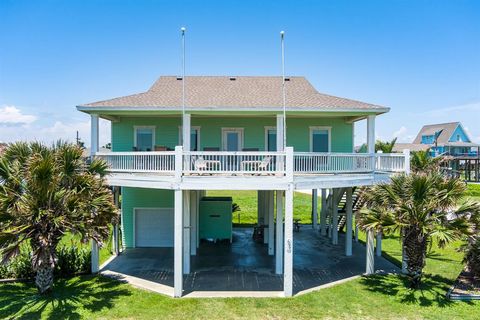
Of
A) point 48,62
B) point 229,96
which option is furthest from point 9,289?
point 48,62

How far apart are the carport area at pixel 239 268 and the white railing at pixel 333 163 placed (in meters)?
4.19

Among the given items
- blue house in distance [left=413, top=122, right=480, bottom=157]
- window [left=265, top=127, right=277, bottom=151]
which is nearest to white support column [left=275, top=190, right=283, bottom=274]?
window [left=265, top=127, right=277, bottom=151]

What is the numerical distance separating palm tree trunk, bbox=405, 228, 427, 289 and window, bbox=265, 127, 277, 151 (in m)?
7.76

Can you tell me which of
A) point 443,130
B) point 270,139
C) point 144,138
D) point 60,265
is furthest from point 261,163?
point 443,130

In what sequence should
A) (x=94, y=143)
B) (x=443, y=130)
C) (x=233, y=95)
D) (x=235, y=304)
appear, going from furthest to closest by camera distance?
1. (x=443, y=130)
2. (x=233, y=95)
3. (x=94, y=143)
4. (x=235, y=304)

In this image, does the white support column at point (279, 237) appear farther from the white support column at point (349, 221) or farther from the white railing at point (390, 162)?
the white railing at point (390, 162)

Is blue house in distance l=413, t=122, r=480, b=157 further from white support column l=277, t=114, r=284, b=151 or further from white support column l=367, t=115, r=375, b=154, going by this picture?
white support column l=277, t=114, r=284, b=151

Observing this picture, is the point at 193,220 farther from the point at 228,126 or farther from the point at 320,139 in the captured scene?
the point at 320,139

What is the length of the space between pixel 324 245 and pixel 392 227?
A: 785 cm

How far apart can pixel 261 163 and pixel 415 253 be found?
6.07m

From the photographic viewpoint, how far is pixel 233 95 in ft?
51.8

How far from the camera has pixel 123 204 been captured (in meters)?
17.1

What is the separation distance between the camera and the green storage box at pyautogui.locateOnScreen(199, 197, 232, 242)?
17.6 m

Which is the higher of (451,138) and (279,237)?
(451,138)
